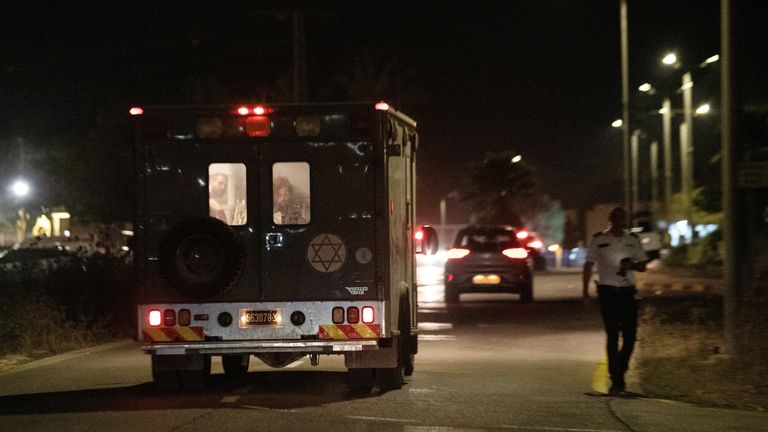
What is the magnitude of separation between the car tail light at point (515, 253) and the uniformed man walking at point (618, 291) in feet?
41.8

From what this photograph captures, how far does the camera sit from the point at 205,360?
38.8 ft

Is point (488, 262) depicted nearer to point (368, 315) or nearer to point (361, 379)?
point (361, 379)

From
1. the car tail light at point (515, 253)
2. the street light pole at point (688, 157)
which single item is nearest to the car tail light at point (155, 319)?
Answer: the car tail light at point (515, 253)

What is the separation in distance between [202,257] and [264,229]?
650 mm

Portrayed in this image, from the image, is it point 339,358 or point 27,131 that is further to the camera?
point 27,131

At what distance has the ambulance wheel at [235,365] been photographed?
42.3 ft

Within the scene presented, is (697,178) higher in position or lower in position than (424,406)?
higher

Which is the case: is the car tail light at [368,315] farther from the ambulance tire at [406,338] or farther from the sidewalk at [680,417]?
the sidewalk at [680,417]

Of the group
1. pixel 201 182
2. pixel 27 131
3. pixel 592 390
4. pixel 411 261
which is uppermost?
pixel 27 131

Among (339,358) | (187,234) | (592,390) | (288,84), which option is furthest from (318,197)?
(288,84)

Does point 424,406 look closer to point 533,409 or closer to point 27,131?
point 533,409

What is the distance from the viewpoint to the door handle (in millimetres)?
11055

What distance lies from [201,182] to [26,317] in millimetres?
6813

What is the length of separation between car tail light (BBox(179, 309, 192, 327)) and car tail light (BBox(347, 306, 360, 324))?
5.04 feet
